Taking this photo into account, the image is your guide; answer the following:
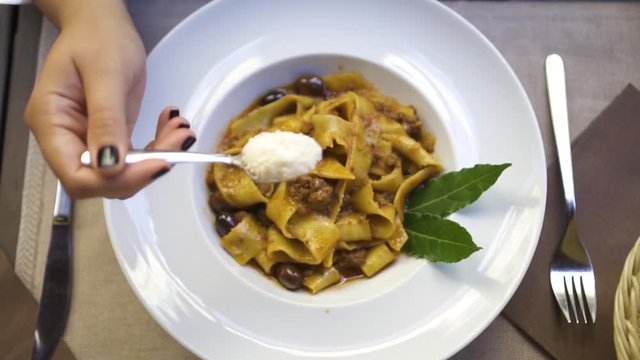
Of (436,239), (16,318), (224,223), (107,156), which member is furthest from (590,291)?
(16,318)

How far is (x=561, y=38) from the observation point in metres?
3.28

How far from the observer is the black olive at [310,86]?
2.95m

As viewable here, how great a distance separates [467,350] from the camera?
274cm

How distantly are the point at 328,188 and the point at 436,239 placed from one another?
519 millimetres

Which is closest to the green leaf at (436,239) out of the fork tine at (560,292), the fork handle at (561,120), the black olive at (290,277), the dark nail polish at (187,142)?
the black olive at (290,277)

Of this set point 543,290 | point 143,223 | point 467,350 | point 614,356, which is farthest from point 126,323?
point 614,356

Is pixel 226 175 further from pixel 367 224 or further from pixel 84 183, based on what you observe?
pixel 84 183

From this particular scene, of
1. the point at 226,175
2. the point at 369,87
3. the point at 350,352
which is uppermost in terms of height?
the point at 369,87

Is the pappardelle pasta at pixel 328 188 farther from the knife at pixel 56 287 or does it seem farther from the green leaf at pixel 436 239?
the knife at pixel 56 287

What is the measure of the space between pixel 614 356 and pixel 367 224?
3.92ft

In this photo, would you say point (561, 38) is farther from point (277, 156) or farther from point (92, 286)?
point (92, 286)

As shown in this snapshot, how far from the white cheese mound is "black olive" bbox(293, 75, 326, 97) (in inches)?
14.5

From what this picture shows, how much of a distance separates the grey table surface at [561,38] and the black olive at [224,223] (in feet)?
3.48

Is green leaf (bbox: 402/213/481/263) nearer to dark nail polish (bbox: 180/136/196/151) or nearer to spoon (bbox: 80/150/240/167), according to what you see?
spoon (bbox: 80/150/240/167)
